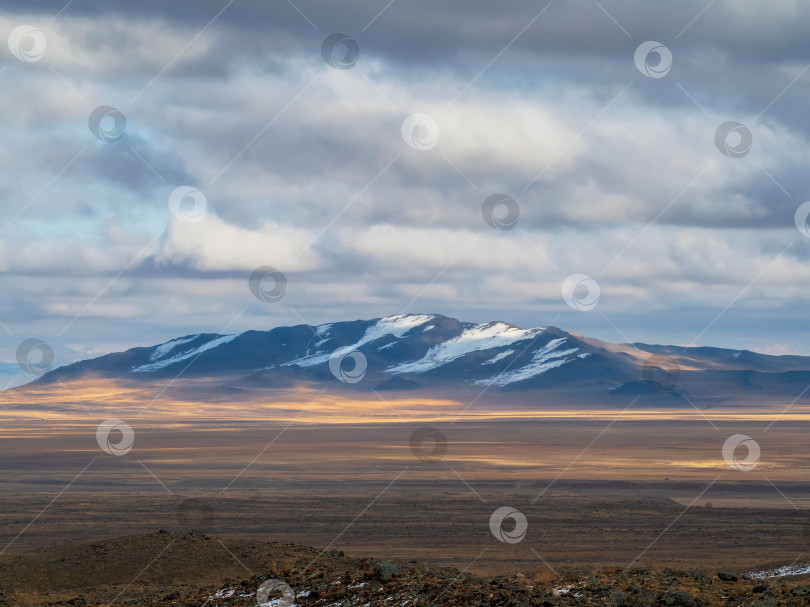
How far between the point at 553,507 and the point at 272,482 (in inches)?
919

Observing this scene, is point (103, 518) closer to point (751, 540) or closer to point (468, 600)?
point (751, 540)

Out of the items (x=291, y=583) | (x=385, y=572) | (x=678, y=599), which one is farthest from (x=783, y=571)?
(x=291, y=583)

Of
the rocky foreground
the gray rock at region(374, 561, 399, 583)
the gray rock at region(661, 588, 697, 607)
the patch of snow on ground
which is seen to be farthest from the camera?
the patch of snow on ground

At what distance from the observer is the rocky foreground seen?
47.6 feet

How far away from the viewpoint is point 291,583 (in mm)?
16969

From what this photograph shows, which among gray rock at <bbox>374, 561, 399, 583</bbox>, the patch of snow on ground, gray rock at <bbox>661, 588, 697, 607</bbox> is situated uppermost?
the patch of snow on ground

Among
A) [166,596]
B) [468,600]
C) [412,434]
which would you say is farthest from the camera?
[412,434]

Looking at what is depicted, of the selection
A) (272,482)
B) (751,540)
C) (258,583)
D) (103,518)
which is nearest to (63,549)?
(258,583)

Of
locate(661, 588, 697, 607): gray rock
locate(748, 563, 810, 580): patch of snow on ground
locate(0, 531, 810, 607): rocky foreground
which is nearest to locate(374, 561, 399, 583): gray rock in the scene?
locate(0, 531, 810, 607): rocky foreground

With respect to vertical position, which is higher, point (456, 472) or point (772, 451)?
point (772, 451)

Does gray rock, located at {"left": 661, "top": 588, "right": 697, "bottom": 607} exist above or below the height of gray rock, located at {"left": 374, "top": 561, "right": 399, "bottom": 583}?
below

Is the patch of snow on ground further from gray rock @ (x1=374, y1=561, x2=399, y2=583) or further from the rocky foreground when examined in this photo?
gray rock @ (x1=374, y1=561, x2=399, y2=583)

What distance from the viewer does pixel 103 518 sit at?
47188 millimetres

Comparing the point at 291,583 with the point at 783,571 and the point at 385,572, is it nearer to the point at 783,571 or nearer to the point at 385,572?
the point at 385,572
